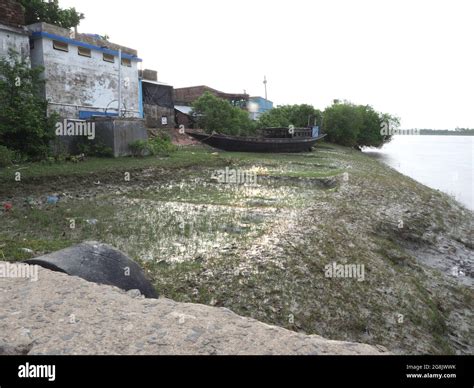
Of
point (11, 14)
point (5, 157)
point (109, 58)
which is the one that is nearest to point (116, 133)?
point (5, 157)

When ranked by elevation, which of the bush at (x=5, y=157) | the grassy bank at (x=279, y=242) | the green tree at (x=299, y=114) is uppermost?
the green tree at (x=299, y=114)

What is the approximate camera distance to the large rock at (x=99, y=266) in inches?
170

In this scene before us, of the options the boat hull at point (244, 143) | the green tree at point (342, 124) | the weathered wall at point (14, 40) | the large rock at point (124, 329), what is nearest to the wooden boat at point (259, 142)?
the boat hull at point (244, 143)

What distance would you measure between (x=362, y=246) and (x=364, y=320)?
8.84 ft

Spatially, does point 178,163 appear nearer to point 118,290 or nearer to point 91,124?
point 91,124

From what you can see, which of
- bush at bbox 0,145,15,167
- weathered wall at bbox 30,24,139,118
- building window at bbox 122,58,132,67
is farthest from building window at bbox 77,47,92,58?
A: bush at bbox 0,145,15,167

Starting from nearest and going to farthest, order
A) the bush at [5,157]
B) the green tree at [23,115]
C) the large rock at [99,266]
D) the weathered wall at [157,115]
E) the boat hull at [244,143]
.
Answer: the large rock at [99,266] → the bush at [5,157] → the green tree at [23,115] → the boat hull at [244,143] → the weathered wall at [157,115]

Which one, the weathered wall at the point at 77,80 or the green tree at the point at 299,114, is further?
the green tree at the point at 299,114

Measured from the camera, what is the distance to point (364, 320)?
552 centimetres

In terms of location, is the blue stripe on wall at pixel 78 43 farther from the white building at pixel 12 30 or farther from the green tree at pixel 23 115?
the green tree at pixel 23 115

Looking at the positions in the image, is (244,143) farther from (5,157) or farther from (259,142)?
(5,157)

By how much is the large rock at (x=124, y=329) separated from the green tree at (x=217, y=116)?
1050 inches

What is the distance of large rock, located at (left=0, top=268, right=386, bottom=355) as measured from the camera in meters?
2.83
